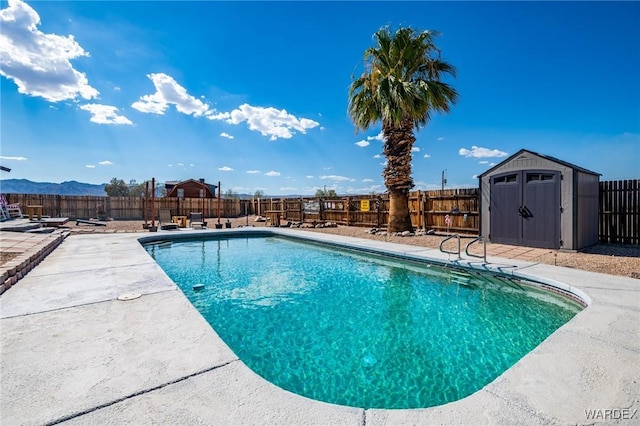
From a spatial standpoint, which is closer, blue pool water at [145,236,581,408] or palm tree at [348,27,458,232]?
blue pool water at [145,236,581,408]

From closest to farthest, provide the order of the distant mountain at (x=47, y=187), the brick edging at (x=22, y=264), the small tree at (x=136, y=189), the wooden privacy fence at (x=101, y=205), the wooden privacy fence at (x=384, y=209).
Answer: the brick edging at (x=22, y=264) < the wooden privacy fence at (x=384, y=209) < the wooden privacy fence at (x=101, y=205) < the small tree at (x=136, y=189) < the distant mountain at (x=47, y=187)

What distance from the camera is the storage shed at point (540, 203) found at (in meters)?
7.04

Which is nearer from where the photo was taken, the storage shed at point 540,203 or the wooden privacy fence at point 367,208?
the storage shed at point 540,203

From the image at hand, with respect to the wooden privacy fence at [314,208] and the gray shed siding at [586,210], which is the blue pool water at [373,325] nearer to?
the gray shed siding at [586,210]

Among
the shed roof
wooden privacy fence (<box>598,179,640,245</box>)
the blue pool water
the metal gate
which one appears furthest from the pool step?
wooden privacy fence (<box>598,179,640,245</box>)

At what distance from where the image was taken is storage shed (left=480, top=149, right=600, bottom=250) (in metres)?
7.04

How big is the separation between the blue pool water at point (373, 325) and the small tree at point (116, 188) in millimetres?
51345

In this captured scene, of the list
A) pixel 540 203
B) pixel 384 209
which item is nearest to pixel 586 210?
pixel 540 203

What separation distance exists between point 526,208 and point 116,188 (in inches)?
2254

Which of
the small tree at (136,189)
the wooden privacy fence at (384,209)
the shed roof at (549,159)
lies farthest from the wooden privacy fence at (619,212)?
the small tree at (136,189)

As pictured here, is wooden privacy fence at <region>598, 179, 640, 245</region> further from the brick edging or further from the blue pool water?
the brick edging

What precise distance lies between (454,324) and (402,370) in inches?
55.6

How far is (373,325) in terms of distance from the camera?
12.4ft

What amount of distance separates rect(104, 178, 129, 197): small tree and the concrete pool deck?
5404 cm
